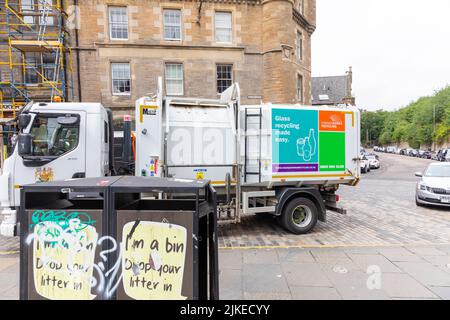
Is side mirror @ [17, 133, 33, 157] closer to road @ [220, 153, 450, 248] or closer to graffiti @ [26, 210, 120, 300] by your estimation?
graffiti @ [26, 210, 120, 300]

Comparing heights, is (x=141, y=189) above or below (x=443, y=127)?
below

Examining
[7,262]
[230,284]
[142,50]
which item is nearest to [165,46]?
[142,50]

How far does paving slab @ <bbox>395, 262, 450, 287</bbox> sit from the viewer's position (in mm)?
3949

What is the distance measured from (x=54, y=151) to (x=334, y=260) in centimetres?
561

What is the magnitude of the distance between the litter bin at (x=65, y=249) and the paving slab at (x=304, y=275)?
2.77 metres

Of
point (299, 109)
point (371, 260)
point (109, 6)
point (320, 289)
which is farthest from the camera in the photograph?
point (109, 6)

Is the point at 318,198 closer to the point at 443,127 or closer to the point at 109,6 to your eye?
the point at 109,6

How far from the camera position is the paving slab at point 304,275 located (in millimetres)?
3910

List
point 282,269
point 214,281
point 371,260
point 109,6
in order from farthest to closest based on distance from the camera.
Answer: point 109,6 < point 371,260 < point 282,269 < point 214,281

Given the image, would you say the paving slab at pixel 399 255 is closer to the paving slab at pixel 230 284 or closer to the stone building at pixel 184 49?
the paving slab at pixel 230 284

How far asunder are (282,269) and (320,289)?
0.73 m

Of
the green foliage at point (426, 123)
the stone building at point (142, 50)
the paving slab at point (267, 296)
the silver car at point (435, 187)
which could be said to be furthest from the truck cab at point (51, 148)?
the green foliage at point (426, 123)
